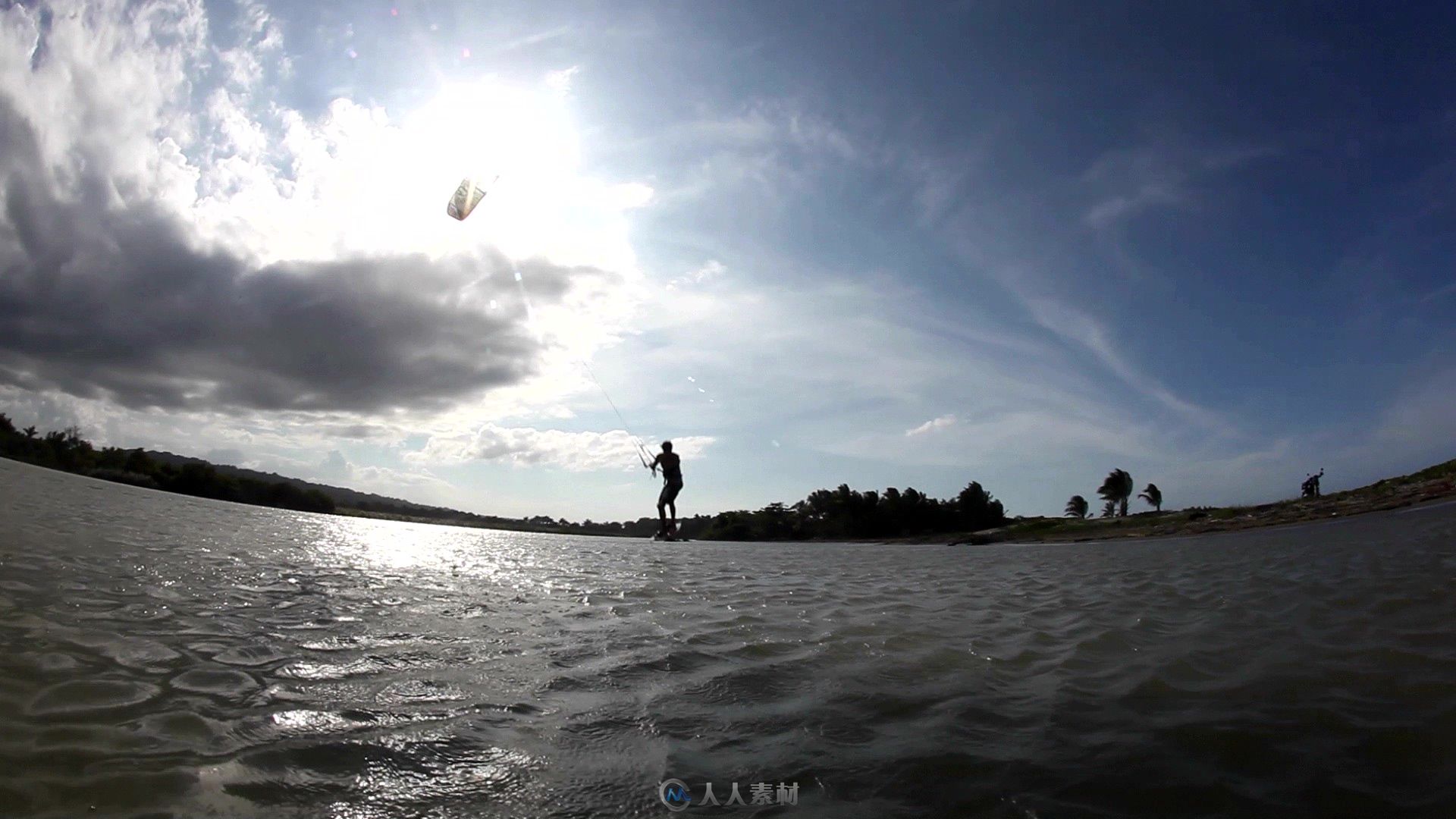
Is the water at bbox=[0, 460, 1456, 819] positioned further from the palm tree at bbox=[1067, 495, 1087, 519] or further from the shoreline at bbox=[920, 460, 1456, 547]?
the palm tree at bbox=[1067, 495, 1087, 519]

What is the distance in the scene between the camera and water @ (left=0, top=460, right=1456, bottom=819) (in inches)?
101

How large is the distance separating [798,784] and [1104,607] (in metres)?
6.22

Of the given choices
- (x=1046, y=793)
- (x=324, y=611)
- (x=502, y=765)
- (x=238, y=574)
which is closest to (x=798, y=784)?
(x=1046, y=793)

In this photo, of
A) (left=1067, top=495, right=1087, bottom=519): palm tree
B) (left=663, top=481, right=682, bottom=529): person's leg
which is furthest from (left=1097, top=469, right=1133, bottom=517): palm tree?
(left=663, top=481, right=682, bottom=529): person's leg

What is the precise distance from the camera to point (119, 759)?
2482mm

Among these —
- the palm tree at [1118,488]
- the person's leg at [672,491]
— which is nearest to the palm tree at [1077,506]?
the palm tree at [1118,488]

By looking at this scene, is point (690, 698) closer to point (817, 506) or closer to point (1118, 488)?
A: point (817, 506)

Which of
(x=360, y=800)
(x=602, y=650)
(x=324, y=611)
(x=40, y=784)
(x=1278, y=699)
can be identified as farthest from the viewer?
(x=324, y=611)

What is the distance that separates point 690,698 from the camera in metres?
3.98

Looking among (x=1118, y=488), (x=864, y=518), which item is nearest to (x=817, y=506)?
(x=864, y=518)

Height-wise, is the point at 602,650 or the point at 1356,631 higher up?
the point at 1356,631

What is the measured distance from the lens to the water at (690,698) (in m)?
2.56

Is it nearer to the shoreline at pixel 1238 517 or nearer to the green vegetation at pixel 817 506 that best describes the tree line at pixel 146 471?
the green vegetation at pixel 817 506

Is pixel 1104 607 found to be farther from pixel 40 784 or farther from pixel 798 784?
pixel 40 784
